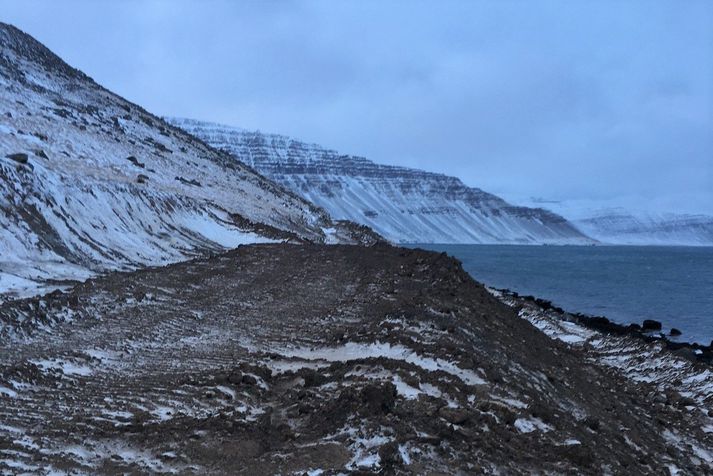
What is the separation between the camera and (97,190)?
2766 cm

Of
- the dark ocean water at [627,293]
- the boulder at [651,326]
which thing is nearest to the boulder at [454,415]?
the dark ocean water at [627,293]

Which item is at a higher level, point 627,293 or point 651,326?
point 627,293

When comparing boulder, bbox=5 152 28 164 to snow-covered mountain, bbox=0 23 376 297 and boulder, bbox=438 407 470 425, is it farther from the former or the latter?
boulder, bbox=438 407 470 425

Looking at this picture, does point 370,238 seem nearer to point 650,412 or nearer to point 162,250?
point 162,250

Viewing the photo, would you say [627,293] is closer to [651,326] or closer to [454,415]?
[651,326]

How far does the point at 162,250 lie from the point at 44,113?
24.2 meters

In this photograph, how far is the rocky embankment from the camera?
7.11 meters

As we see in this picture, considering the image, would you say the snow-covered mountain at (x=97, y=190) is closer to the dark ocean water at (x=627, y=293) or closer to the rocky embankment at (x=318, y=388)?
the rocky embankment at (x=318, y=388)

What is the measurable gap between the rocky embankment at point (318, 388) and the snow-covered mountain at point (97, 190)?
135 inches

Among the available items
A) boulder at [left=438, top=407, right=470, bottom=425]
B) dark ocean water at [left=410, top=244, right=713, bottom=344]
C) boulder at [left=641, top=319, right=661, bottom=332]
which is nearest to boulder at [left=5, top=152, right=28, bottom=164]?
boulder at [left=438, top=407, right=470, bottom=425]

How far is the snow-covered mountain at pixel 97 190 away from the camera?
20500mm

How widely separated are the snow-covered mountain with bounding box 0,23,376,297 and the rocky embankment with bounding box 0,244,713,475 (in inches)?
135

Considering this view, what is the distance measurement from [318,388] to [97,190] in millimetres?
21255

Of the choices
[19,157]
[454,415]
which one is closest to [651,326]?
[454,415]
